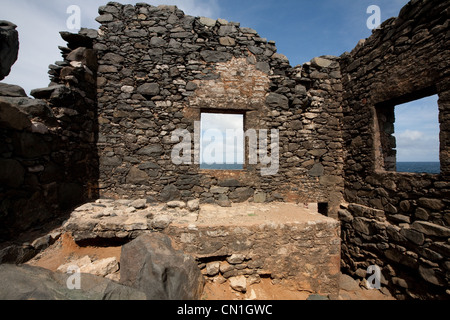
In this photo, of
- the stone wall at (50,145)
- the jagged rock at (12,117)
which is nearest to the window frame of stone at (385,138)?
the stone wall at (50,145)

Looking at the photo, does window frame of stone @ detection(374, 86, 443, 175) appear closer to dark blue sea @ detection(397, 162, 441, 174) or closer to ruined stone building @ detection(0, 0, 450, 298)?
ruined stone building @ detection(0, 0, 450, 298)

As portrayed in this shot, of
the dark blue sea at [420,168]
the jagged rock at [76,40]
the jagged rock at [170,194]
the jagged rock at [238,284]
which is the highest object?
the jagged rock at [76,40]

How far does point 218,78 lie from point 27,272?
4716 millimetres

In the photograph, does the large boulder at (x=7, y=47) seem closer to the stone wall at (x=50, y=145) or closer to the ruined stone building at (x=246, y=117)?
the stone wall at (x=50, y=145)

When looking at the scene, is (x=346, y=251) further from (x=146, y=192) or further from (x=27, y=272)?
(x=27, y=272)

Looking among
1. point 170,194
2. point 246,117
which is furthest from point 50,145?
point 246,117

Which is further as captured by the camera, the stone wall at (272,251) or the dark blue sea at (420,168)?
the dark blue sea at (420,168)

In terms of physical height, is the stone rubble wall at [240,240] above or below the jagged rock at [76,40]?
below

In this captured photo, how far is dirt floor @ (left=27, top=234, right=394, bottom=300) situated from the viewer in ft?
9.60

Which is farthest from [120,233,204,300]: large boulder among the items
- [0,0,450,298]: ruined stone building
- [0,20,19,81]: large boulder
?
[0,20,19,81]: large boulder

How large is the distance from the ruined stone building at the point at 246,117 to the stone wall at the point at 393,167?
0.02 meters

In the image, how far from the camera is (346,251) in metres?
4.76

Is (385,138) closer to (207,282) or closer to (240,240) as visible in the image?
(240,240)

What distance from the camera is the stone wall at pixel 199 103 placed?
486 centimetres
